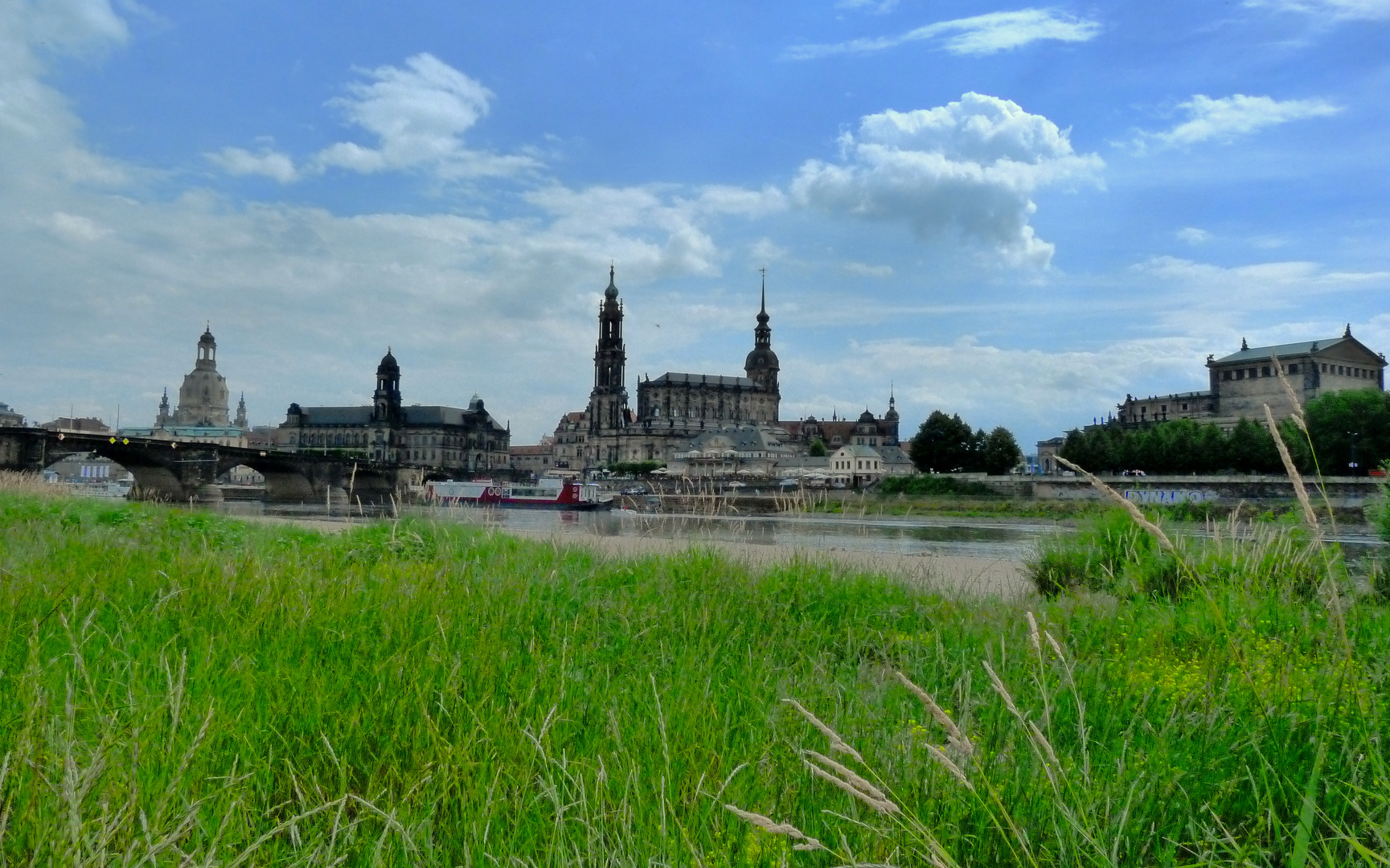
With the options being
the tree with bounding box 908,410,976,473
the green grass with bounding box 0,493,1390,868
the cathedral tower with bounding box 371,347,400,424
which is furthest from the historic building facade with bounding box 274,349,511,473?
the green grass with bounding box 0,493,1390,868

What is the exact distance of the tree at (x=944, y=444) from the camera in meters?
76.9

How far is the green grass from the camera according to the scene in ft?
6.99

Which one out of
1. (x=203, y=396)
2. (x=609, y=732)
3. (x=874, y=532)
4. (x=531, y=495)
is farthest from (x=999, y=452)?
(x=203, y=396)

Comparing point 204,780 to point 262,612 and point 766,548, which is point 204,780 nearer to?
point 262,612

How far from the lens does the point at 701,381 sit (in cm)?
15438

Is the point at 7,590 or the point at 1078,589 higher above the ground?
the point at 7,590

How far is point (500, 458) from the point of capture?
165625 mm

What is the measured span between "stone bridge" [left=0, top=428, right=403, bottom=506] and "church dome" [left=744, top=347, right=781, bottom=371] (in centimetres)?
9124

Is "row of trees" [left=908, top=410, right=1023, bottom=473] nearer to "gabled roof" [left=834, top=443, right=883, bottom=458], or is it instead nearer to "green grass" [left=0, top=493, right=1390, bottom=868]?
"gabled roof" [left=834, top=443, right=883, bottom=458]

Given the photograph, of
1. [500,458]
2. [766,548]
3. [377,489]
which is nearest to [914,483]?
[377,489]

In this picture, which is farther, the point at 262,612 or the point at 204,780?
the point at 262,612

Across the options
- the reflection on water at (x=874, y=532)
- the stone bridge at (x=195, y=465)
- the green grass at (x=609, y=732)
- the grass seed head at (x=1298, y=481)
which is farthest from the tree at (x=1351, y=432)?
the grass seed head at (x=1298, y=481)

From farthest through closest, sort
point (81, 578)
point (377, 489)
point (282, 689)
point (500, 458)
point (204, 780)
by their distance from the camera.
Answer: point (500, 458) → point (377, 489) → point (81, 578) → point (282, 689) → point (204, 780)

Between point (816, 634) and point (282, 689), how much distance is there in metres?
2.99
